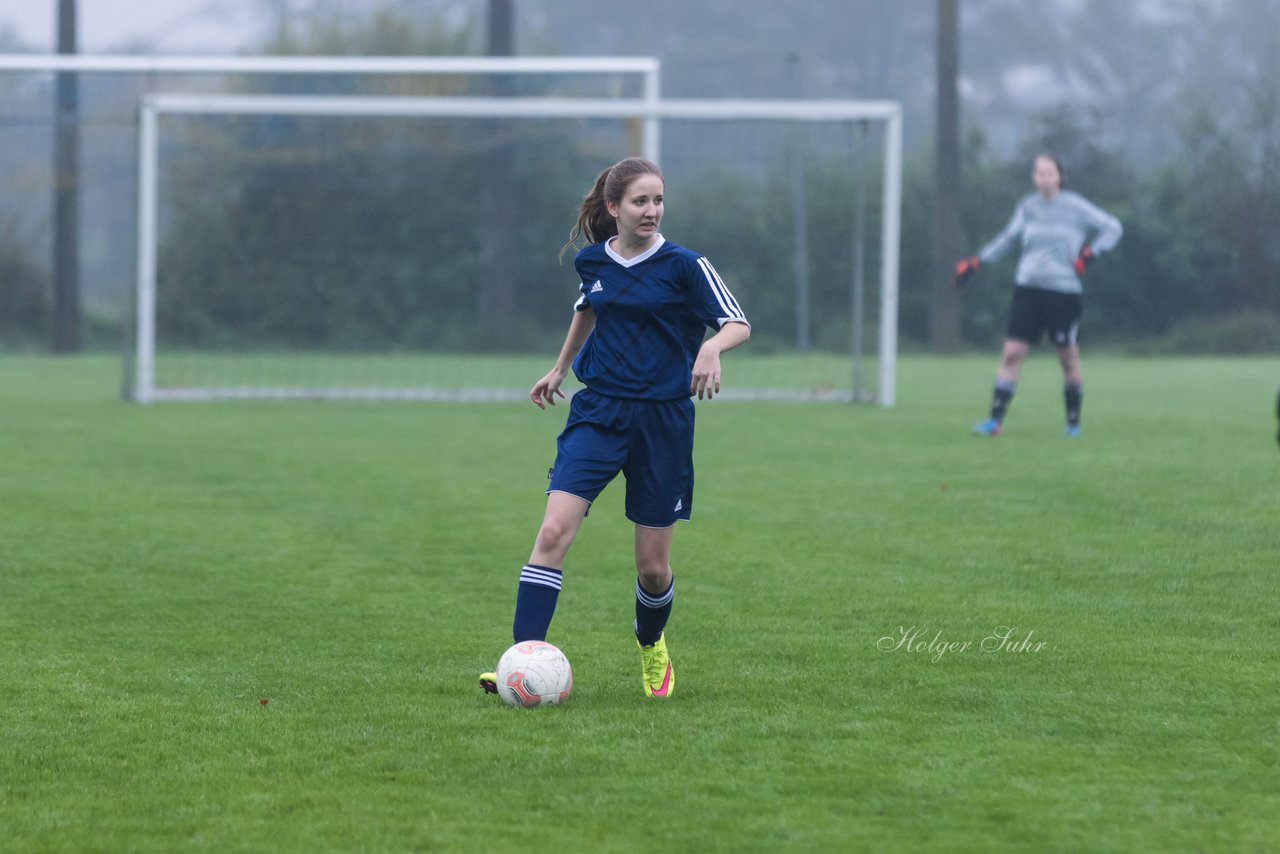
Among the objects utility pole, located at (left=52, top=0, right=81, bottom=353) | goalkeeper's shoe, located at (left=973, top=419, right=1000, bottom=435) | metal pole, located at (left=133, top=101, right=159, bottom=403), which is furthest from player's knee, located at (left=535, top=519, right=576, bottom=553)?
utility pole, located at (left=52, top=0, right=81, bottom=353)

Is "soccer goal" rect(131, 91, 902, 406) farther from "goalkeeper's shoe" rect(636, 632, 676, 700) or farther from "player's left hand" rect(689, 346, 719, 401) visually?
"player's left hand" rect(689, 346, 719, 401)

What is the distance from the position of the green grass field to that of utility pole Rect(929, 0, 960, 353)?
51.8ft

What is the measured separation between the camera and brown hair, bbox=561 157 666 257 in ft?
15.2

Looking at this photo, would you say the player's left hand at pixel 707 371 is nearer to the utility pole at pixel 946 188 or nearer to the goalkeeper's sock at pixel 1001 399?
the goalkeeper's sock at pixel 1001 399

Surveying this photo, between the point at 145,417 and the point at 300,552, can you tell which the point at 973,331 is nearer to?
the point at 145,417

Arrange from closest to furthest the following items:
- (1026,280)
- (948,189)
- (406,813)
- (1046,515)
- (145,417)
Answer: (406,813), (1046,515), (1026,280), (145,417), (948,189)

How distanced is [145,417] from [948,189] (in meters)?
16.0

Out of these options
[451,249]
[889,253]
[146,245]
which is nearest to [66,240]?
[451,249]

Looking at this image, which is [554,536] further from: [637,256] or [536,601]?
[637,256]

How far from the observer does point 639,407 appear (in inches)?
183

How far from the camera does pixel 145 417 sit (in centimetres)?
1348

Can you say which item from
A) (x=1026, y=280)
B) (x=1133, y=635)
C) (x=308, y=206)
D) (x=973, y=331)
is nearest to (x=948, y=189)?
(x=973, y=331)

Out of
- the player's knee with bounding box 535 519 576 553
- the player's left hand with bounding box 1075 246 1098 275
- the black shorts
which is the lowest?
the player's knee with bounding box 535 519 576 553

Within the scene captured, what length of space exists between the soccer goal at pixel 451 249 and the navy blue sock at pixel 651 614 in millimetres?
10913
